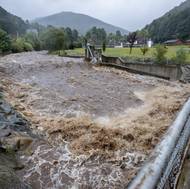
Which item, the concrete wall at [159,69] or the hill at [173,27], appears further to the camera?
the hill at [173,27]

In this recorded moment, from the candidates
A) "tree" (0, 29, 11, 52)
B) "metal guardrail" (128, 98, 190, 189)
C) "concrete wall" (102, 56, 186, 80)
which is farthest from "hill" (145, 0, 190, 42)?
"metal guardrail" (128, 98, 190, 189)

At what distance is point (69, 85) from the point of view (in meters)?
7.97

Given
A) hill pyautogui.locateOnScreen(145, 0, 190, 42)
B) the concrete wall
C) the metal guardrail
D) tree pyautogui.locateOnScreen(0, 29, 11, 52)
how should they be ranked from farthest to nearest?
hill pyautogui.locateOnScreen(145, 0, 190, 42), tree pyautogui.locateOnScreen(0, 29, 11, 52), the concrete wall, the metal guardrail

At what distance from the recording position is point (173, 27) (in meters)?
53.3

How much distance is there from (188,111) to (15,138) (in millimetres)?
3301

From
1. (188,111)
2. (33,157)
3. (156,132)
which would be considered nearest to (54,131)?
(33,157)

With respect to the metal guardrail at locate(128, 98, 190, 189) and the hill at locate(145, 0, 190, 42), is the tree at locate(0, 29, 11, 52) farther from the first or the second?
the hill at locate(145, 0, 190, 42)

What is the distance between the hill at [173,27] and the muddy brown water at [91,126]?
4659 centimetres

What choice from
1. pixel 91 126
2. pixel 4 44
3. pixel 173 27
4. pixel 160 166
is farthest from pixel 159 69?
pixel 173 27

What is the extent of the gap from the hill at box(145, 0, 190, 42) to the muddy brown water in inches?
1834

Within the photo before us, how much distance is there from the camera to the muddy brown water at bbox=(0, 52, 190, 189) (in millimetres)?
3174

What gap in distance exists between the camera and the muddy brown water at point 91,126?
3174 mm

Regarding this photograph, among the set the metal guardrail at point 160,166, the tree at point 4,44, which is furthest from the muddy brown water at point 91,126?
the tree at point 4,44

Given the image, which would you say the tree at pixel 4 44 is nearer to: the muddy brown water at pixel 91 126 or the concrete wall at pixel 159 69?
the concrete wall at pixel 159 69
